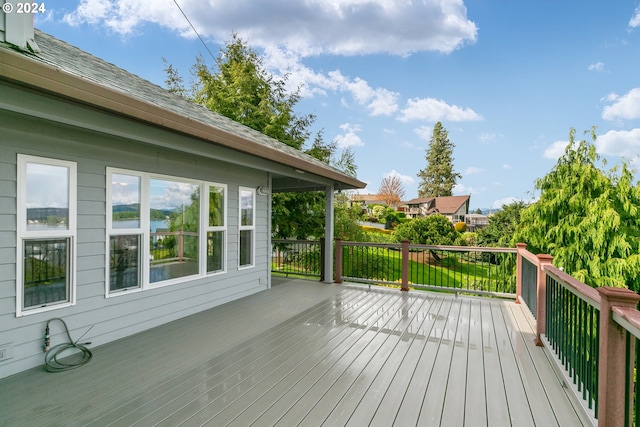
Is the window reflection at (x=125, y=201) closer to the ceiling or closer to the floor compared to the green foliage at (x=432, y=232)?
closer to the ceiling

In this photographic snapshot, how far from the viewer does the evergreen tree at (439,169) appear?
116ft

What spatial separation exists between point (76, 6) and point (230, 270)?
7.54 metres

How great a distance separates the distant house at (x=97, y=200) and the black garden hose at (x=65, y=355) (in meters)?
0.06

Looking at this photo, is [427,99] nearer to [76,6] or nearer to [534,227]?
[534,227]

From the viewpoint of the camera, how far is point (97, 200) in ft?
10.4

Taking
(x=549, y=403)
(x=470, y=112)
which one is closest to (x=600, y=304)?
(x=549, y=403)

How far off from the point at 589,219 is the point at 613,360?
228 inches

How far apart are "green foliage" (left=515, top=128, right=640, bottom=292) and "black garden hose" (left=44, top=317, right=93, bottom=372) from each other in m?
7.95

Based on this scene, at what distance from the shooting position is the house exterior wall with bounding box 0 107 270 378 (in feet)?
8.39

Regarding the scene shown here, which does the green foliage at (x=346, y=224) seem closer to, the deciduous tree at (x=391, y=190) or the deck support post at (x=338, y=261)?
the deck support post at (x=338, y=261)

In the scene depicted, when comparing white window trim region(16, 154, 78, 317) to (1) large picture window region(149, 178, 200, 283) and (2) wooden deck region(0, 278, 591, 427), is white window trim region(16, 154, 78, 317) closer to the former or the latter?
(2) wooden deck region(0, 278, 591, 427)

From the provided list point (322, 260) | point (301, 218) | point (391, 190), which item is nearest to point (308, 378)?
point (322, 260)

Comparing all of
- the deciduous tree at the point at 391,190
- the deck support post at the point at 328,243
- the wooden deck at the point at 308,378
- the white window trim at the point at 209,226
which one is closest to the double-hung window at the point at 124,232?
the wooden deck at the point at 308,378

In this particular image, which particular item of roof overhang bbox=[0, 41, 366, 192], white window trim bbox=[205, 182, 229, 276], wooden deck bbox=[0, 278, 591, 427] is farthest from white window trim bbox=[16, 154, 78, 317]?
white window trim bbox=[205, 182, 229, 276]
